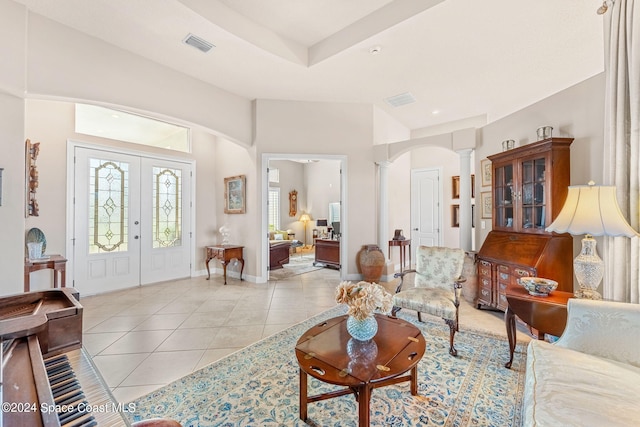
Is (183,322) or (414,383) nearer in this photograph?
(414,383)

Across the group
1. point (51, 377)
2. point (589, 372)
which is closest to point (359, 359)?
point (589, 372)

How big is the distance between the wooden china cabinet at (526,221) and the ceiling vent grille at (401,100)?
6.12 feet

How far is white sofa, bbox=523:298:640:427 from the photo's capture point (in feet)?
3.81

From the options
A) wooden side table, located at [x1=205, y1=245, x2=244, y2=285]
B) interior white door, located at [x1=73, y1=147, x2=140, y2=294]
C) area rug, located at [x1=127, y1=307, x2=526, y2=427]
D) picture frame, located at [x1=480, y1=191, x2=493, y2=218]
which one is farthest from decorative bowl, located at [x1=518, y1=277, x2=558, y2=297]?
interior white door, located at [x1=73, y1=147, x2=140, y2=294]

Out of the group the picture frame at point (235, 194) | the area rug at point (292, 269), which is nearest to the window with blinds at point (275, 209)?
the area rug at point (292, 269)

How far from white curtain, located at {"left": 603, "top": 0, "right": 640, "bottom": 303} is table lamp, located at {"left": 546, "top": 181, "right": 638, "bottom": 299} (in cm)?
19

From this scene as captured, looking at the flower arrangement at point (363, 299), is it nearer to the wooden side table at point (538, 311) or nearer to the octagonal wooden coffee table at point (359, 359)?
the octagonal wooden coffee table at point (359, 359)

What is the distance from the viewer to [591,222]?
6.51 feet

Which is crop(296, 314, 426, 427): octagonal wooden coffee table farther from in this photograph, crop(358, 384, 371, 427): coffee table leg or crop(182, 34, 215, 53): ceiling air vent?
crop(182, 34, 215, 53): ceiling air vent

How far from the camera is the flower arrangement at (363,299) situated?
1.69 m

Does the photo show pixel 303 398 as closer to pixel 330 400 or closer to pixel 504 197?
pixel 330 400

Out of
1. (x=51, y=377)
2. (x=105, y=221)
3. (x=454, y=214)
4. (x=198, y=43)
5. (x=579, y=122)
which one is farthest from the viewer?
(x=454, y=214)

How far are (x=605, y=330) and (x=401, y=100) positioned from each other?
4323mm

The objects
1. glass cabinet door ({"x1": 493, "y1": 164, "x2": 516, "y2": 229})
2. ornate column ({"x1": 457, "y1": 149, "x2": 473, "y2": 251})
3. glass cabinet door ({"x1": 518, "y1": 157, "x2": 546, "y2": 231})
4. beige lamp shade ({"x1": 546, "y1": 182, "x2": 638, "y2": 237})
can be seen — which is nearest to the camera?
beige lamp shade ({"x1": 546, "y1": 182, "x2": 638, "y2": 237})
